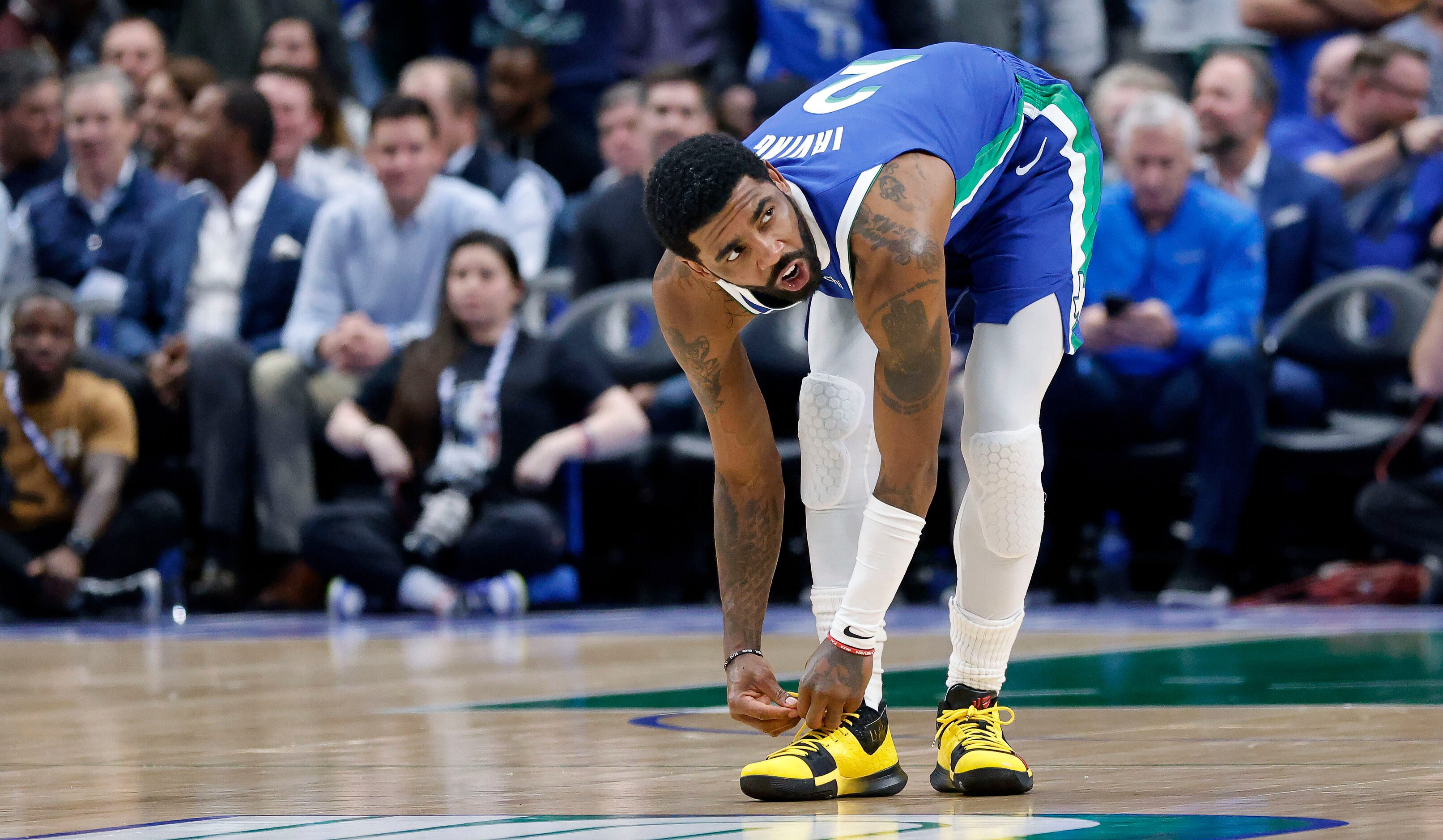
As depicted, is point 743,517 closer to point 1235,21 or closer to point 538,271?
point 538,271

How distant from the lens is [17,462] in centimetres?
890

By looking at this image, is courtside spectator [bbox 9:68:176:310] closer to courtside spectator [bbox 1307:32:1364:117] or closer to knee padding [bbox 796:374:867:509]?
courtside spectator [bbox 1307:32:1364:117]

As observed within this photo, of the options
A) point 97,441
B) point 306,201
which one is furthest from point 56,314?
point 306,201

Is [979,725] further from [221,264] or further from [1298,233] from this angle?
[221,264]

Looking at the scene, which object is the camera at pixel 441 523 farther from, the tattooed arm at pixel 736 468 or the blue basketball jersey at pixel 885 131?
the blue basketball jersey at pixel 885 131

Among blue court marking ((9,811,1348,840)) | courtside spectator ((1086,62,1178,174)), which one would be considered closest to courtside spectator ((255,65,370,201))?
courtside spectator ((1086,62,1178,174))

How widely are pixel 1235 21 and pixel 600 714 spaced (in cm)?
620

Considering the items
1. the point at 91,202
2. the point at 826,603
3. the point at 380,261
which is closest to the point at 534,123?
the point at 380,261

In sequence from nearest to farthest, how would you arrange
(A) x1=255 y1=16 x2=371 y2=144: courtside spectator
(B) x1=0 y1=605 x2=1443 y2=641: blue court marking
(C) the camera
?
1. (B) x1=0 y1=605 x2=1443 y2=641: blue court marking
2. (C) the camera
3. (A) x1=255 y1=16 x2=371 y2=144: courtside spectator

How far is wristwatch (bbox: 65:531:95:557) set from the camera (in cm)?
Answer: 876

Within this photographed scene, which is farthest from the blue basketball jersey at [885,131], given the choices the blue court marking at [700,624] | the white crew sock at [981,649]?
the blue court marking at [700,624]

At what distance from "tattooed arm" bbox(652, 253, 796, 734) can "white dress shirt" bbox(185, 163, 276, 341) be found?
6242 millimetres

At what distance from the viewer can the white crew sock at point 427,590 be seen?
27.6 ft

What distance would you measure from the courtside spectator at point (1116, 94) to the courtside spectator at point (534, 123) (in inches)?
113
